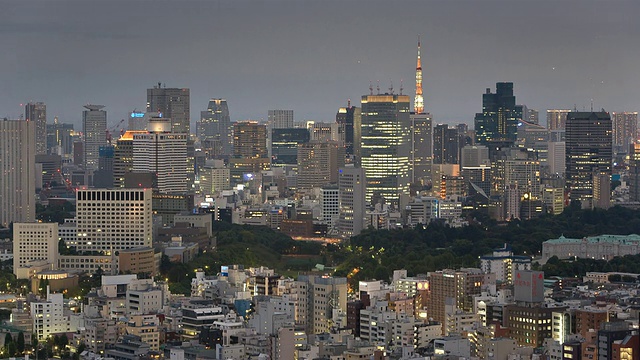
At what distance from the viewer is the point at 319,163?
46.6 m

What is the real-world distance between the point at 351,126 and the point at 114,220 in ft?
73.6

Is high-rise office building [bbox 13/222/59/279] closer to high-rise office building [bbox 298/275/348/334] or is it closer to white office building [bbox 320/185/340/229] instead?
high-rise office building [bbox 298/275/348/334]

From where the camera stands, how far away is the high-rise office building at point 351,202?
33844 mm

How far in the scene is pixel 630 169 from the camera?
146 ft

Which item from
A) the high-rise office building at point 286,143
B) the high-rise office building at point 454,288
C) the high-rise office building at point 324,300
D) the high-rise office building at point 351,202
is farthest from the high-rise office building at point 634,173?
the high-rise office building at point 324,300

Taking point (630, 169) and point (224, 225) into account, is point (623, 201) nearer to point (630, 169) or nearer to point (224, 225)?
point (630, 169)

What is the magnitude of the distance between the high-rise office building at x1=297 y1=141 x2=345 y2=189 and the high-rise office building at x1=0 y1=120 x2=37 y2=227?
39.3 ft

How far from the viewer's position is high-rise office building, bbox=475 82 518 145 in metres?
50.7

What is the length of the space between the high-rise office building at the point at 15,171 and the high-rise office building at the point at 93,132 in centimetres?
A: 1398

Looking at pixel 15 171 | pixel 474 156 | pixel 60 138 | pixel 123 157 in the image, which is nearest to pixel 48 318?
pixel 15 171

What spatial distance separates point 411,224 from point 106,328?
16451mm

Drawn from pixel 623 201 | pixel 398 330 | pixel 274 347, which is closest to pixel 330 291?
pixel 398 330

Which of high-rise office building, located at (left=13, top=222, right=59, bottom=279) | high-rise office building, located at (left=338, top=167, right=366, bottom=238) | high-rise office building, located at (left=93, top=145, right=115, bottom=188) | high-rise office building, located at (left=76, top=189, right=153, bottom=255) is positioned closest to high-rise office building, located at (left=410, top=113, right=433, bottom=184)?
high-rise office building, located at (left=93, top=145, right=115, bottom=188)

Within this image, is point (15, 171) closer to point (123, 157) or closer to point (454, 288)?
point (123, 157)
